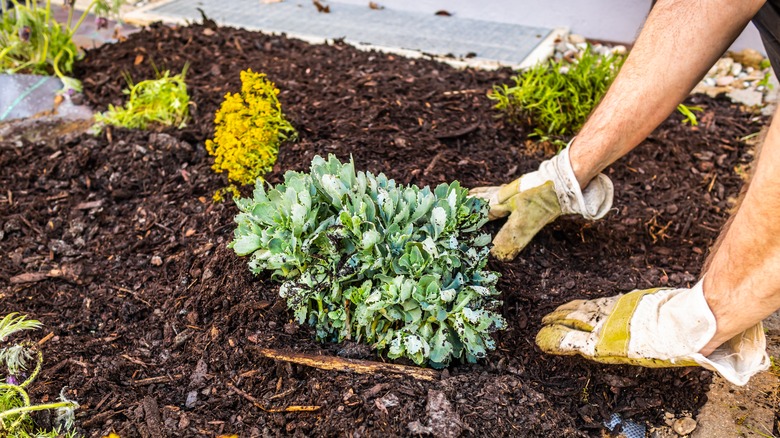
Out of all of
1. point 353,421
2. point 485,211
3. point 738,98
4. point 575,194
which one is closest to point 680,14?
point 575,194

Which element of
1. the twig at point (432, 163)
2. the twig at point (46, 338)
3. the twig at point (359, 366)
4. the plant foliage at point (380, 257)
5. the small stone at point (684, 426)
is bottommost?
the small stone at point (684, 426)

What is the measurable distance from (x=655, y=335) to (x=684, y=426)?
0.40 meters

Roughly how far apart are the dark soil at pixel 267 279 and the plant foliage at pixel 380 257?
5.6 inches

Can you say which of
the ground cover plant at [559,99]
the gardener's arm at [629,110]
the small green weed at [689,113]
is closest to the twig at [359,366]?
the gardener's arm at [629,110]

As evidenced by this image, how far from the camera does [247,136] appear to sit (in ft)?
9.53

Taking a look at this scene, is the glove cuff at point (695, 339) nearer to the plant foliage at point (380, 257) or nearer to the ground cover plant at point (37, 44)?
the plant foliage at point (380, 257)

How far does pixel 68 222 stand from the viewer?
2.96 meters

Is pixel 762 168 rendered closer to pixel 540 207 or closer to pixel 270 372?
pixel 540 207

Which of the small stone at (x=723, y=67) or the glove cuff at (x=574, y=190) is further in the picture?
the small stone at (x=723, y=67)

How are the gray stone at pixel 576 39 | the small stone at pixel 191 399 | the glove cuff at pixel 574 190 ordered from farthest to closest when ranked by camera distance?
1. the gray stone at pixel 576 39
2. the glove cuff at pixel 574 190
3. the small stone at pixel 191 399

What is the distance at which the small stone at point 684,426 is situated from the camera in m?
2.15

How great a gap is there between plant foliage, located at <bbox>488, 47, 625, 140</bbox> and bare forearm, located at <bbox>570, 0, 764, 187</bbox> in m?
0.89

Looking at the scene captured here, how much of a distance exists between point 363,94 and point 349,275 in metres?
1.75

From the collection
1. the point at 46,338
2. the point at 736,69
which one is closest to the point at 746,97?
the point at 736,69
